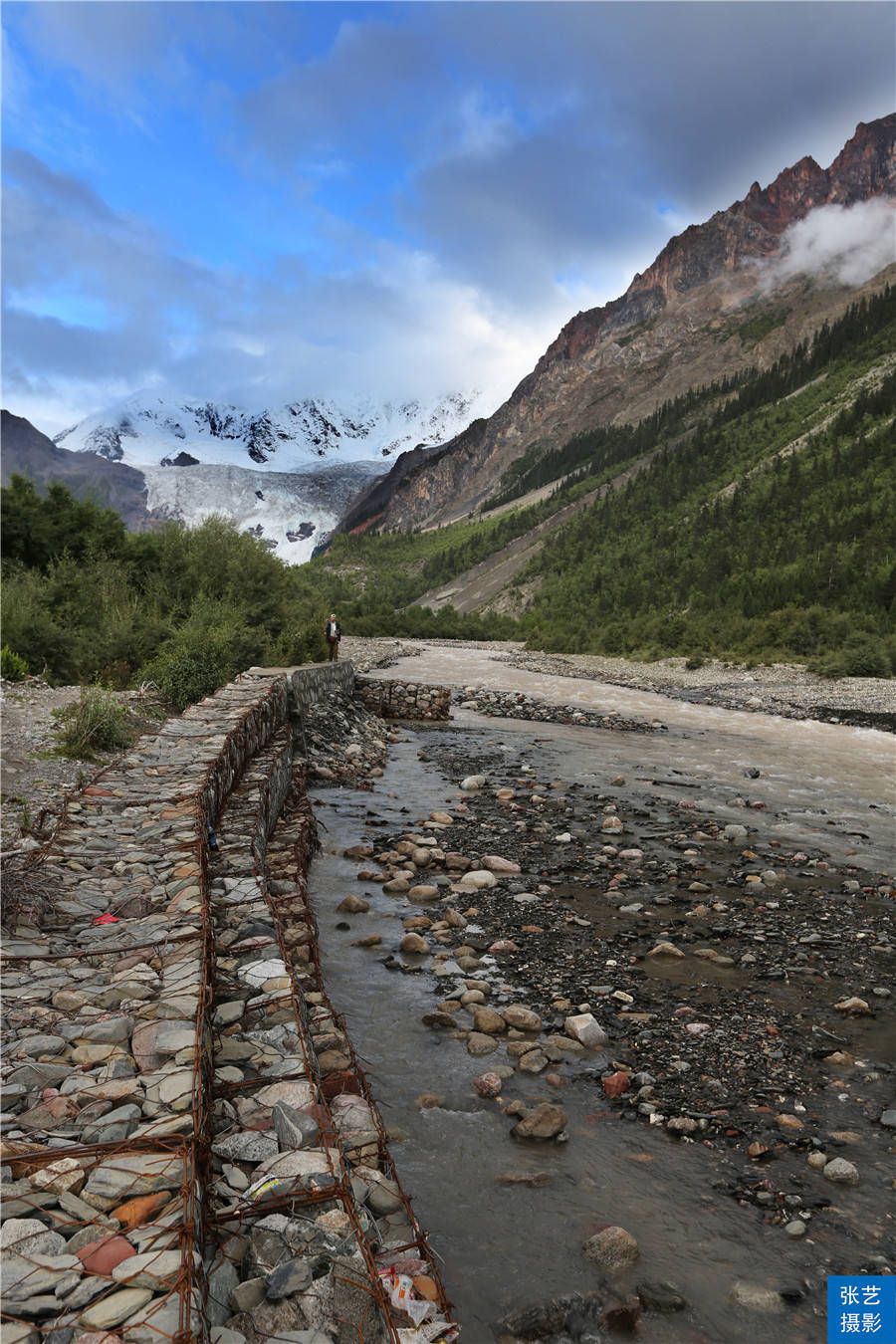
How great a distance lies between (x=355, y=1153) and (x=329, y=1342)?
1467 millimetres

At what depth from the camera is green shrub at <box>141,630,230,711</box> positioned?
1328 cm

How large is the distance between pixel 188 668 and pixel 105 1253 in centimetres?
1202

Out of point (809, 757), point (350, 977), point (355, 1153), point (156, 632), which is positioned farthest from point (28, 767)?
point (809, 757)

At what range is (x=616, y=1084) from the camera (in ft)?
14.9

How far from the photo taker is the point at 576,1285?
3215 mm

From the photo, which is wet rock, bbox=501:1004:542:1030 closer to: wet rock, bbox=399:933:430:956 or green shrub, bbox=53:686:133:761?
wet rock, bbox=399:933:430:956

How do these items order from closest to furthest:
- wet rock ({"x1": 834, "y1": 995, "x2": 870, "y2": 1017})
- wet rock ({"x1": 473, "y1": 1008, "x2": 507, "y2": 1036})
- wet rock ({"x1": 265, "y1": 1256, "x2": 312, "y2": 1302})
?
wet rock ({"x1": 265, "y1": 1256, "x2": 312, "y2": 1302}), wet rock ({"x1": 473, "y1": 1008, "x2": 507, "y2": 1036}), wet rock ({"x1": 834, "y1": 995, "x2": 870, "y2": 1017})

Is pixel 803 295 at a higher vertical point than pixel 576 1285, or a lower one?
higher

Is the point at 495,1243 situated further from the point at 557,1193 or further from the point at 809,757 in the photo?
the point at 809,757

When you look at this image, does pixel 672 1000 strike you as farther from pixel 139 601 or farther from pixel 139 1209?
pixel 139 601

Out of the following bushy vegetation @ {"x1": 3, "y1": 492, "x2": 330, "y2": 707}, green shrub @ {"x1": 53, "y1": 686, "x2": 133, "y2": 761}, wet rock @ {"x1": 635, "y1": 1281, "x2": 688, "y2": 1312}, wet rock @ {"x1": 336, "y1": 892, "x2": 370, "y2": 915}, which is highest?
bushy vegetation @ {"x1": 3, "y1": 492, "x2": 330, "y2": 707}

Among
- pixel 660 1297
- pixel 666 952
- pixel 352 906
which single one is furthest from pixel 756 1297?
pixel 352 906

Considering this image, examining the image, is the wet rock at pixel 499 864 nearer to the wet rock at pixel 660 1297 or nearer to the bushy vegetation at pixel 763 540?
the wet rock at pixel 660 1297

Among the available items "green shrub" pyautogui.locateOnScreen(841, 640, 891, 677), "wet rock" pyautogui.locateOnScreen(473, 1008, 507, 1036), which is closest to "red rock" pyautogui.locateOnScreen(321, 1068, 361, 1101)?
"wet rock" pyautogui.locateOnScreen(473, 1008, 507, 1036)
